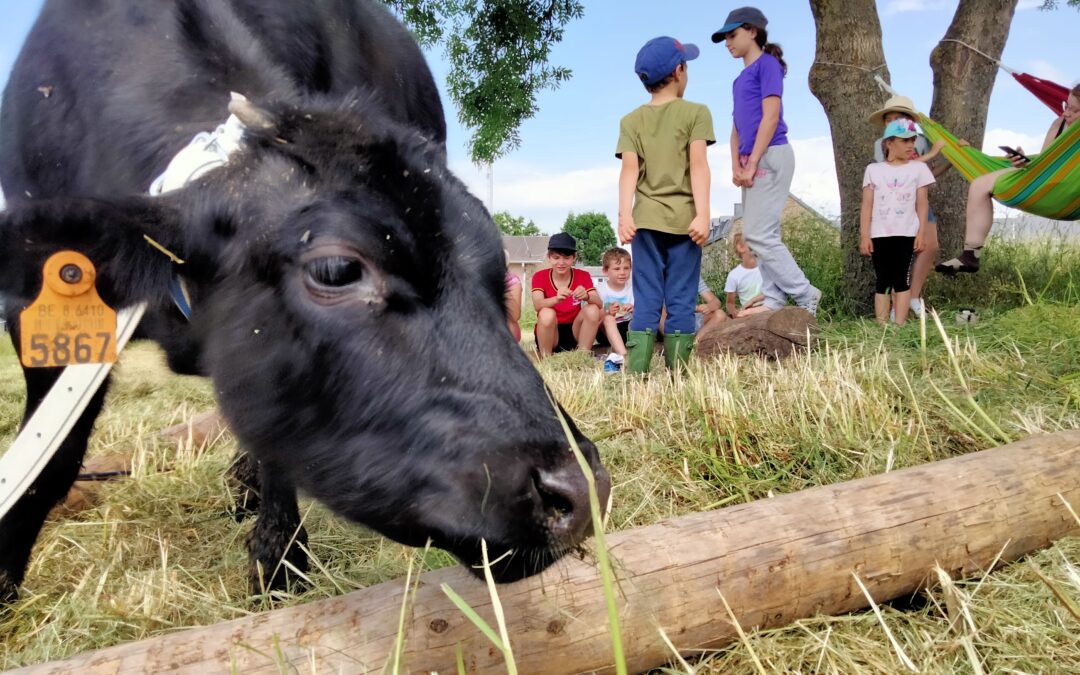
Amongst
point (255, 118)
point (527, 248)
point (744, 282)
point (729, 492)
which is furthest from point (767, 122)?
point (527, 248)

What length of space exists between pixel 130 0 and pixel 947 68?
739cm

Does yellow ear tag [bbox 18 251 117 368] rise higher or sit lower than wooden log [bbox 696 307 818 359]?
higher

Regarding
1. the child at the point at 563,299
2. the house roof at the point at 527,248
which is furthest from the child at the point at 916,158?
the house roof at the point at 527,248

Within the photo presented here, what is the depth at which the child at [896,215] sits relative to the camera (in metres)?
6.42

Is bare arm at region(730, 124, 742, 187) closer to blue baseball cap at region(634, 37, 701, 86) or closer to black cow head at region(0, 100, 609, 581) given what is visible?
blue baseball cap at region(634, 37, 701, 86)

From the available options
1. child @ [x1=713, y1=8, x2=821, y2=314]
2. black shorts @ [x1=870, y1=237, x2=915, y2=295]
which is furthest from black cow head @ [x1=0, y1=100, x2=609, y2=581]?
black shorts @ [x1=870, y1=237, x2=915, y2=295]

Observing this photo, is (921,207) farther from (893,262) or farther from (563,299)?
(563,299)

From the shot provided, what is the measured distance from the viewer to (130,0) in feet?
8.91

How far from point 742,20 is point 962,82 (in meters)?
3.26

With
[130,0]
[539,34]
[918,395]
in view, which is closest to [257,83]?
[130,0]

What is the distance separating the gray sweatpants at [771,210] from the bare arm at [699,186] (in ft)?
3.31

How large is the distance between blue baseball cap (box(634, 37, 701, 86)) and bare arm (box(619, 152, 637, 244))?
0.50 meters

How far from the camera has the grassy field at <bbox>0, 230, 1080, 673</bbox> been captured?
1.92m

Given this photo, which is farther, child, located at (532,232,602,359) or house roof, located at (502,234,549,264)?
house roof, located at (502,234,549,264)
